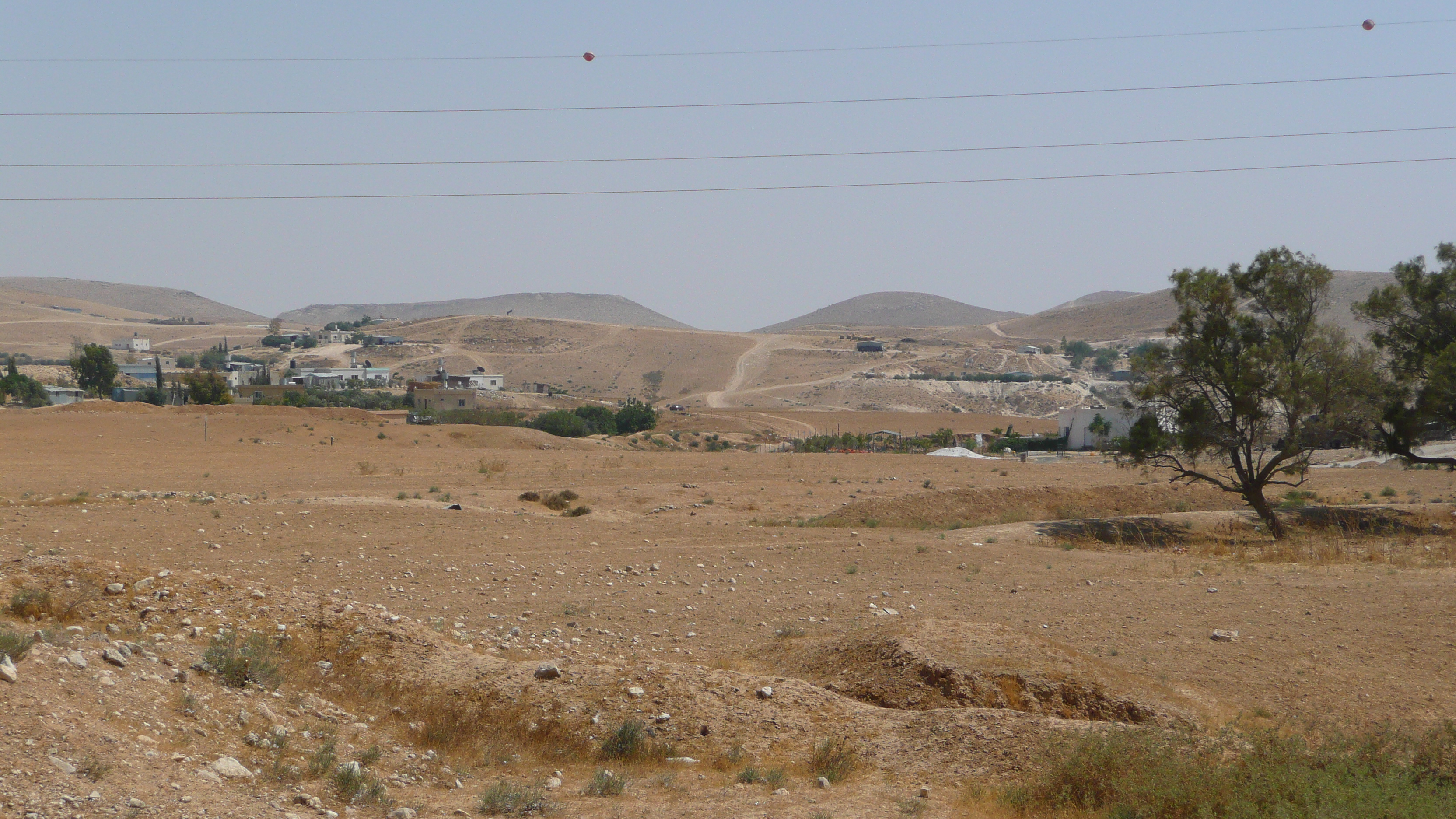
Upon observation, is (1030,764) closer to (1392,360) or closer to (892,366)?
(1392,360)

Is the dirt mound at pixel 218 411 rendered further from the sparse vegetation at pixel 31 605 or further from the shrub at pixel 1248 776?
the shrub at pixel 1248 776

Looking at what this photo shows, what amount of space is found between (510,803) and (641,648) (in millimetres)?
5116

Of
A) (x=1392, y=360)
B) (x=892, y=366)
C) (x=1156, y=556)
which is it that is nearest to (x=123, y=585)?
(x=1156, y=556)

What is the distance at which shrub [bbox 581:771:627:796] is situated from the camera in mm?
7926

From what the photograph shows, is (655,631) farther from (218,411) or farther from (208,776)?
(218,411)

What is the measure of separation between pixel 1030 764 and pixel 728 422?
7472 centimetres

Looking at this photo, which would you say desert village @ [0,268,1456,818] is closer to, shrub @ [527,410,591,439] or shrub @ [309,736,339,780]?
shrub @ [309,736,339,780]

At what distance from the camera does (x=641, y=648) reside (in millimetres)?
12578

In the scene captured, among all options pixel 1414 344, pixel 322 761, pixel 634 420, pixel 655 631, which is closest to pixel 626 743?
pixel 322 761

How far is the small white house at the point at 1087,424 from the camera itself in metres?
59.4

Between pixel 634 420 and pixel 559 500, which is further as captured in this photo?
pixel 634 420

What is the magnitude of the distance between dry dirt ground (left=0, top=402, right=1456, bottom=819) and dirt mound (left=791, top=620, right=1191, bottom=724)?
0.13ft

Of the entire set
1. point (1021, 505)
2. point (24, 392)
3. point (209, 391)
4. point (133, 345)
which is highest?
point (133, 345)

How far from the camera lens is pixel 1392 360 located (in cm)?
3219
